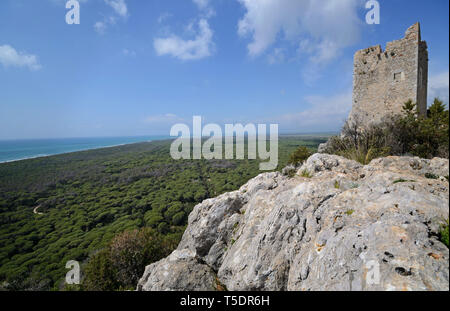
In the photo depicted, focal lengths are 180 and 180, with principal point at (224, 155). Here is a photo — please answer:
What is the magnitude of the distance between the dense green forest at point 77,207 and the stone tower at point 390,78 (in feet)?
17.5

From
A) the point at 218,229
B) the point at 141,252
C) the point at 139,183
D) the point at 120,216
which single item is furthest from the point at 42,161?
the point at 218,229

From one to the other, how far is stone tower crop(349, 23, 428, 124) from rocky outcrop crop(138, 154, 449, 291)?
5.43 meters

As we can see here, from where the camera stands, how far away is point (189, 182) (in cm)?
4972

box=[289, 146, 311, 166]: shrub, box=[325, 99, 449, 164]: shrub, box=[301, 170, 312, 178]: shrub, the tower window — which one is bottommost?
box=[301, 170, 312, 178]: shrub

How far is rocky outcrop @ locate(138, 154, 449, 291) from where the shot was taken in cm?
252

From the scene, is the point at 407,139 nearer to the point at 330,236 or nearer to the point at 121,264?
the point at 330,236

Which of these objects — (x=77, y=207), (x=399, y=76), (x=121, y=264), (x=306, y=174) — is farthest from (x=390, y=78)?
(x=77, y=207)

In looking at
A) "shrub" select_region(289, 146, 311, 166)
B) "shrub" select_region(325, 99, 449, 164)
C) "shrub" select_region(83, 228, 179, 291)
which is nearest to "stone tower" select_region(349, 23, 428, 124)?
"shrub" select_region(325, 99, 449, 164)

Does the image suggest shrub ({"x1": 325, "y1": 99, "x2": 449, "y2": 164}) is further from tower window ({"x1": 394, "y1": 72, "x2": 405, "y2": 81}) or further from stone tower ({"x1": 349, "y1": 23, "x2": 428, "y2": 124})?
tower window ({"x1": 394, "y1": 72, "x2": 405, "y2": 81})

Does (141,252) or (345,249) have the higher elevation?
(345,249)

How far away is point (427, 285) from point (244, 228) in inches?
159

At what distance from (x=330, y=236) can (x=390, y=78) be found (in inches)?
390
